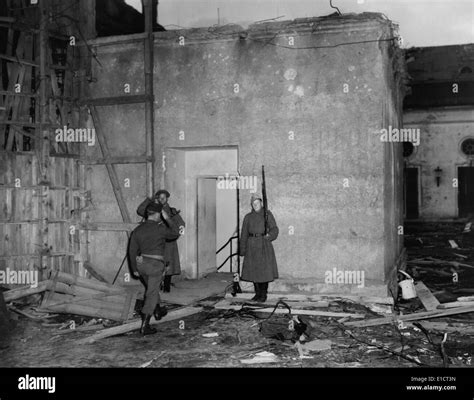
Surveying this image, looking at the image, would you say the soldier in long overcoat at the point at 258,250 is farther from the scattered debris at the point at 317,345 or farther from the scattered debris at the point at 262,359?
the scattered debris at the point at 262,359

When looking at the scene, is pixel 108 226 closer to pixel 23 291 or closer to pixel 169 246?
pixel 169 246

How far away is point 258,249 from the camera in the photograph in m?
8.81

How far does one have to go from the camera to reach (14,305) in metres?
8.70

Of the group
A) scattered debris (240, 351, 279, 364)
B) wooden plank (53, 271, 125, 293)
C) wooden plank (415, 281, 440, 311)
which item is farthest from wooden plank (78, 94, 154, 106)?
wooden plank (415, 281, 440, 311)

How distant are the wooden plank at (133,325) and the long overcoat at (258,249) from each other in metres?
1.20

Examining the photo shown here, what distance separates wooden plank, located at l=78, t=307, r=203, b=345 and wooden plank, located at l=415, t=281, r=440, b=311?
416 cm

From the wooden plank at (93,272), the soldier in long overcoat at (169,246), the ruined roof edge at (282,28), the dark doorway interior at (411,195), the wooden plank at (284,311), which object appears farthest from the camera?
the dark doorway interior at (411,195)

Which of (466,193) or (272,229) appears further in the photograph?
(466,193)

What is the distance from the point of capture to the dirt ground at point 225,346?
5875mm

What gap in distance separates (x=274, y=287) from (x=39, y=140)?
5687mm

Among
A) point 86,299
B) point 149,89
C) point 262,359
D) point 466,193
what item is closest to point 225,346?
point 262,359

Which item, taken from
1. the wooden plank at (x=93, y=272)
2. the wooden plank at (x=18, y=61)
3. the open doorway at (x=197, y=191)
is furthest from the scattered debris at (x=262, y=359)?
the wooden plank at (x=18, y=61)

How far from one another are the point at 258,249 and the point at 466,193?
22914 millimetres

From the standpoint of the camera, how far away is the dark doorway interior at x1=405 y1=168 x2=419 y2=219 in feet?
93.6
